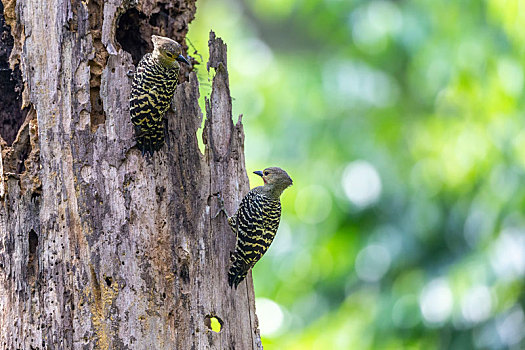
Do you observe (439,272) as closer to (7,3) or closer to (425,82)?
(425,82)

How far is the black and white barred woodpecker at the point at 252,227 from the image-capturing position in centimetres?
502

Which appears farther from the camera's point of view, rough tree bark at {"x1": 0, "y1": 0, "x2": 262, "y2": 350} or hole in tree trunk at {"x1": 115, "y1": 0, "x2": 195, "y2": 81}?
hole in tree trunk at {"x1": 115, "y1": 0, "x2": 195, "y2": 81}

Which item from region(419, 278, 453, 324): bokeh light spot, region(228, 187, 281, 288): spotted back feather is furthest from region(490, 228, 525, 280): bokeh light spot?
region(228, 187, 281, 288): spotted back feather

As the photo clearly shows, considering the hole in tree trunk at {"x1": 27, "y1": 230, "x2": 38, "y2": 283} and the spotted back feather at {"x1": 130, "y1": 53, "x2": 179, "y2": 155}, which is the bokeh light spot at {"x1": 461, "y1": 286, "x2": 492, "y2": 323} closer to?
the spotted back feather at {"x1": 130, "y1": 53, "x2": 179, "y2": 155}

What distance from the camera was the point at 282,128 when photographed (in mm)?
12500

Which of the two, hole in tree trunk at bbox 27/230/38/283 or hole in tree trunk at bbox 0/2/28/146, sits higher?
hole in tree trunk at bbox 0/2/28/146

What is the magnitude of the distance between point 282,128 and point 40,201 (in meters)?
8.00

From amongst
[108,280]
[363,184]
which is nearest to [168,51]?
[108,280]

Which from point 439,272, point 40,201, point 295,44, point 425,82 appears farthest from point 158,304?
point 295,44

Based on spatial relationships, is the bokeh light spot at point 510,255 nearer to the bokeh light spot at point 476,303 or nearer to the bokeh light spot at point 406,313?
the bokeh light spot at point 476,303

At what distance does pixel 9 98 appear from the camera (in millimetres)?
4957

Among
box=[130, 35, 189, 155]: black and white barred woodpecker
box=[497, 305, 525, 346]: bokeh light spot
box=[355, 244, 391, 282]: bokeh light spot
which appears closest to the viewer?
box=[130, 35, 189, 155]: black and white barred woodpecker

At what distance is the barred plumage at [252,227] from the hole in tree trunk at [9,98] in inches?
59.1

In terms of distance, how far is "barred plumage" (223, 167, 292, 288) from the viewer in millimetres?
5020
